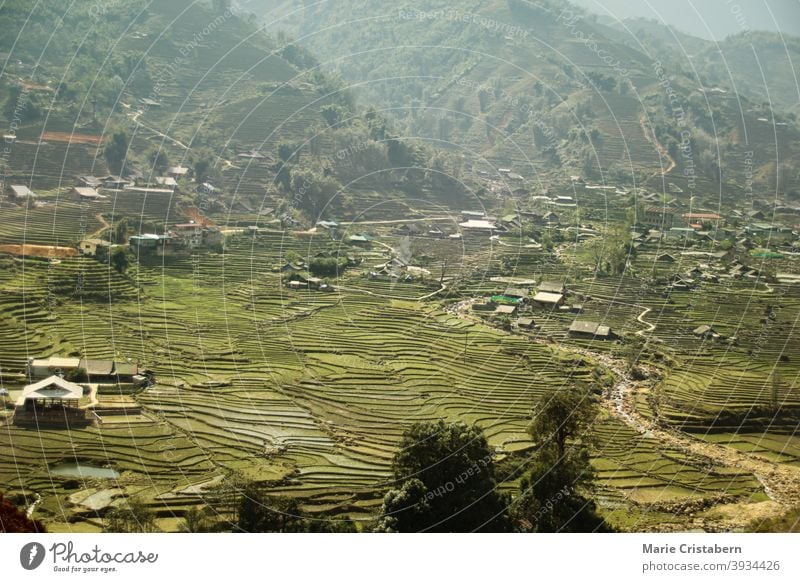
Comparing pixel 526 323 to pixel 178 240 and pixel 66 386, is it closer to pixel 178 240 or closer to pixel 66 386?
pixel 178 240

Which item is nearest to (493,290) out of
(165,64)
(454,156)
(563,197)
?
(563,197)

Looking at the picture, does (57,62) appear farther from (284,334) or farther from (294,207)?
(284,334)

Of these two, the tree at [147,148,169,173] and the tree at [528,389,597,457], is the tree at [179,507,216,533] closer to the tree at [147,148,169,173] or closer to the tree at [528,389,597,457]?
the tree at [528,389,597,457]

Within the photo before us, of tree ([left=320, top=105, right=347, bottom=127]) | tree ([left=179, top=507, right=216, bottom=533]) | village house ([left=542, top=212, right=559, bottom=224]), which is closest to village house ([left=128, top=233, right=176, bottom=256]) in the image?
village house ([left=542, top=212, right=559, bottom=224])

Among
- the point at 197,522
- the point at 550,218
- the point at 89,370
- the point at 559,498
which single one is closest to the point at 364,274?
the point at 550,218

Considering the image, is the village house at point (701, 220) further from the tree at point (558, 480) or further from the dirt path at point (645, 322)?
the tree at point (558, 480)

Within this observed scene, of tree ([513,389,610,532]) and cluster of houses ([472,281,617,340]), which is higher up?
cluster of houses ([472,281,617,340])
